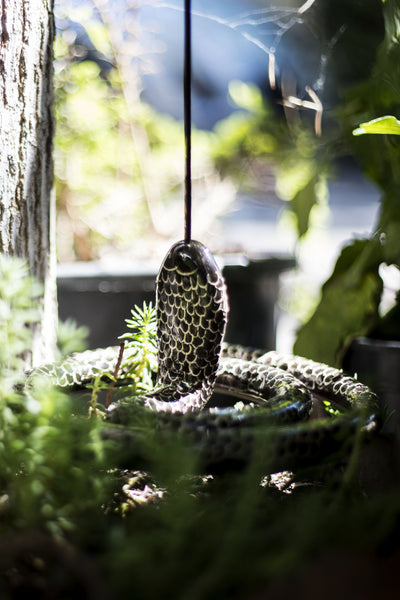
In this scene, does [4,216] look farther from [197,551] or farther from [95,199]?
[95,199]

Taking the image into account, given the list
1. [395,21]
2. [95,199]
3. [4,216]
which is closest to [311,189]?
[395,21]

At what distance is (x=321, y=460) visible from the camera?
1.07 ft

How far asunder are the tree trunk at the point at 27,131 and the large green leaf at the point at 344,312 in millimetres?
463

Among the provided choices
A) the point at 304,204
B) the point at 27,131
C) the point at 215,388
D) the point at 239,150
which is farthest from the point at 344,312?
the point at 239,150

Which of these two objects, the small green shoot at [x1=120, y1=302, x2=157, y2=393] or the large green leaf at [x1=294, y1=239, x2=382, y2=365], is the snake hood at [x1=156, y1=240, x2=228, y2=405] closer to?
the small green shoot at [x1=120, y1=302, x2=157, y2=393]

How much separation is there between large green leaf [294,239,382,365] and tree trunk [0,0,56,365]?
463mm

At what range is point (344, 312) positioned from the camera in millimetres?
851

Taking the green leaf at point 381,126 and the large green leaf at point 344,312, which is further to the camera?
the large green leaf at point 344,312

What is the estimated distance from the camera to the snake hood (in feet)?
1.39

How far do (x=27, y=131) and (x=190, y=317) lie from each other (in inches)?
9.8

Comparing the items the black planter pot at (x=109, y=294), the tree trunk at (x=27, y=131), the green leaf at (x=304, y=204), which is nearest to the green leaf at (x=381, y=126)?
the tree trunk at (x=27, y=131)

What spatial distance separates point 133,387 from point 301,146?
1354 mm

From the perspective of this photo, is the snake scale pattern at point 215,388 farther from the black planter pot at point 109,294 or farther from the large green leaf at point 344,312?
the black planter pot at point 109,294

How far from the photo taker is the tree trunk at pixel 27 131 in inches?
18.9
